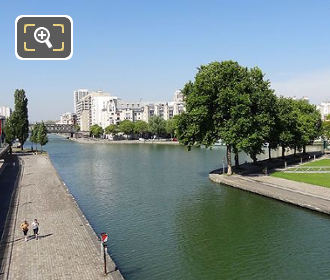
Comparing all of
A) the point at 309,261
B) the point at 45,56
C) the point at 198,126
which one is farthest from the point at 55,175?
the point at 45,56

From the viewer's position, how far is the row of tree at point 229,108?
55312mm

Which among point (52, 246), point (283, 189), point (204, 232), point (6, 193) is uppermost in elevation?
point (283, 189)

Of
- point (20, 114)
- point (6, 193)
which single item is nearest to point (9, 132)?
point (20, 114)

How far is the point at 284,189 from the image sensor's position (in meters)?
47.1

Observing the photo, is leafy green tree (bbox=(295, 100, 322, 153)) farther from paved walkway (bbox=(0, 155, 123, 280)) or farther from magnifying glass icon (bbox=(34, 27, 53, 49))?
magnifying glass icon (bbox=(34, 27, 53, 49))

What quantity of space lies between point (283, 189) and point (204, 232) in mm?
18443

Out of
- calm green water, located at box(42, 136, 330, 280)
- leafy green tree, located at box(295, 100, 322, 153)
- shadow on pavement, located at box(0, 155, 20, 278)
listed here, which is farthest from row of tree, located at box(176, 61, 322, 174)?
shadow on pavement, located at box(0, 155, 20, 278)

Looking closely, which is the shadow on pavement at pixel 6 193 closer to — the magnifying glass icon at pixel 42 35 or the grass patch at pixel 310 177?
the magnifying glass icon at pixel 42 35

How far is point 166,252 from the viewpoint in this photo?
1116 inches

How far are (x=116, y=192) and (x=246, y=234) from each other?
24.8 meters

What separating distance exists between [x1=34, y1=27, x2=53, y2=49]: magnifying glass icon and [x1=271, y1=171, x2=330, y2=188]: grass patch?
4413 centimetres

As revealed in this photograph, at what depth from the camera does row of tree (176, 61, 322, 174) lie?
181ft

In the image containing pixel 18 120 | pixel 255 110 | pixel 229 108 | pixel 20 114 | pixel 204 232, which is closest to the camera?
pixel 204 232

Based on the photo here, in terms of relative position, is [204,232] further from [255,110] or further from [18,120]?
→ [18,120]
